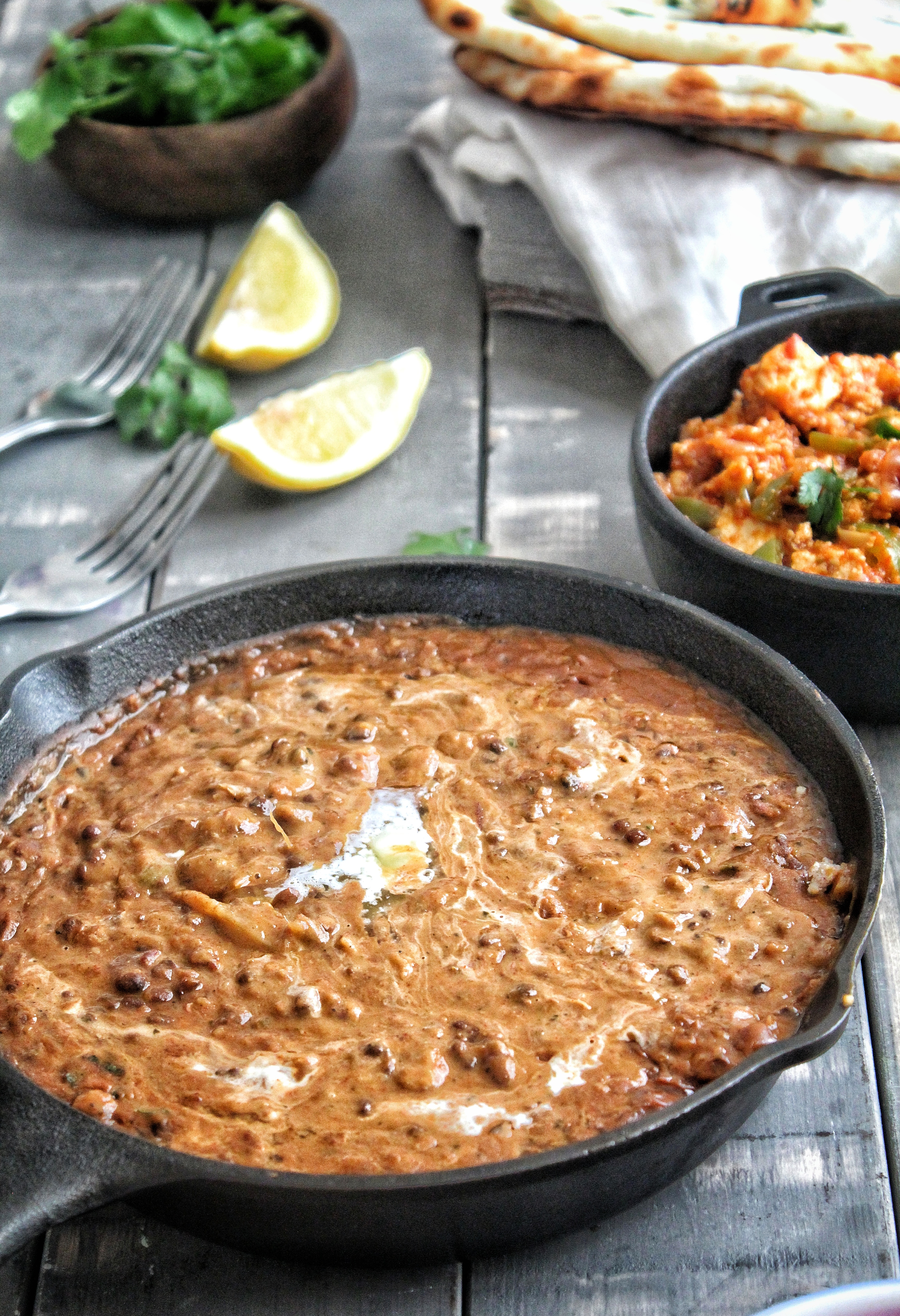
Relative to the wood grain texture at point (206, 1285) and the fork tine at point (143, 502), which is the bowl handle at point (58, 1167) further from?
the fork tine at point (143, 502)

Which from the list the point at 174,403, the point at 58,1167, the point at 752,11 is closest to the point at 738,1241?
the point at 58,1167

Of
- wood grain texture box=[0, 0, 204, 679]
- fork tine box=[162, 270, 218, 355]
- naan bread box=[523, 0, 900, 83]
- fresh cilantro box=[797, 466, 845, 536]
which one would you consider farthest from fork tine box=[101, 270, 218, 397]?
fresh cilantro box=[797, 466, 845, 536]

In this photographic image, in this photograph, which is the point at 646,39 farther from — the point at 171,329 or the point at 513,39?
the point at 171,329

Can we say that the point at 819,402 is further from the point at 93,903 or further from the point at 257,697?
the point at 93,903

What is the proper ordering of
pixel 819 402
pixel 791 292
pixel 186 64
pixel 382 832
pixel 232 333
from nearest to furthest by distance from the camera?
pixel 382 832 < pixel 819 402 < pixel 791 292 < pixel 232 333 < pixel 186 64

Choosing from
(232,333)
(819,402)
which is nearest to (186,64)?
(232,333)

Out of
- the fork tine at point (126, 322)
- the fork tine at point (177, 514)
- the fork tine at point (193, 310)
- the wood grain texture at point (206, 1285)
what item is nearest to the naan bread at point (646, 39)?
the fork tine at point (193, 310)
